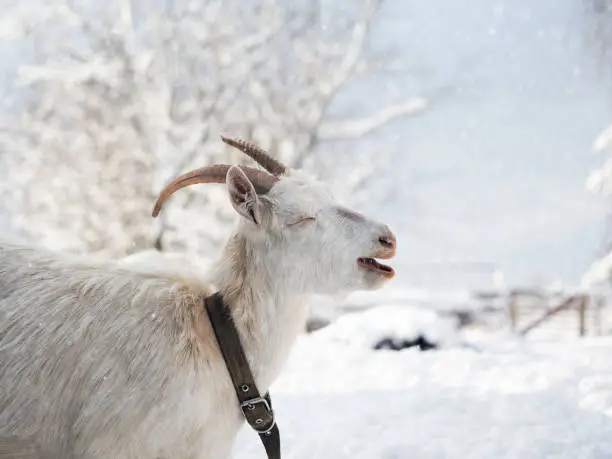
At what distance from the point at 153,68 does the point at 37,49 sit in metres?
2.85

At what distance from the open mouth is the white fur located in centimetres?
2

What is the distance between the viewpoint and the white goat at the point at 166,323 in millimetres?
2125

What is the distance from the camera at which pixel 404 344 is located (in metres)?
9.75

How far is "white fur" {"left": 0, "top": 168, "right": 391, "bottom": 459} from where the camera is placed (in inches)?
83.7

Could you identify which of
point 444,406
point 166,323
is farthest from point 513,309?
point 166,323

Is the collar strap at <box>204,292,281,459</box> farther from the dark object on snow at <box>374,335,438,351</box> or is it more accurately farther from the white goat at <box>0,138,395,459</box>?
the dark object on snow at <box>374,335,438,351</box>

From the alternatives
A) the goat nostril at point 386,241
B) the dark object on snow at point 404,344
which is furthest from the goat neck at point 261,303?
the dark object on snow at point 404,344

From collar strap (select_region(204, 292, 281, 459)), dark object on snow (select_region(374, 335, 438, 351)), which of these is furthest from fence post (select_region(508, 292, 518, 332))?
collar strap (select_region(204, 292, 281, 459))

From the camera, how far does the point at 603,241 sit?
15.3m

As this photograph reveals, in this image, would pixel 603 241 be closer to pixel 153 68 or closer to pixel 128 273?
pixel 153 68

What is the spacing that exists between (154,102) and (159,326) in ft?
35.1

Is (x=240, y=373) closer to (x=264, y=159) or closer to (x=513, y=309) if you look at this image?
(x=264, y=159)

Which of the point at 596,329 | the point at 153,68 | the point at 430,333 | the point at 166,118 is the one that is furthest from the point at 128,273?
the point at 596,329

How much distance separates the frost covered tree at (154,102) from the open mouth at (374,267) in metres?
9.75
